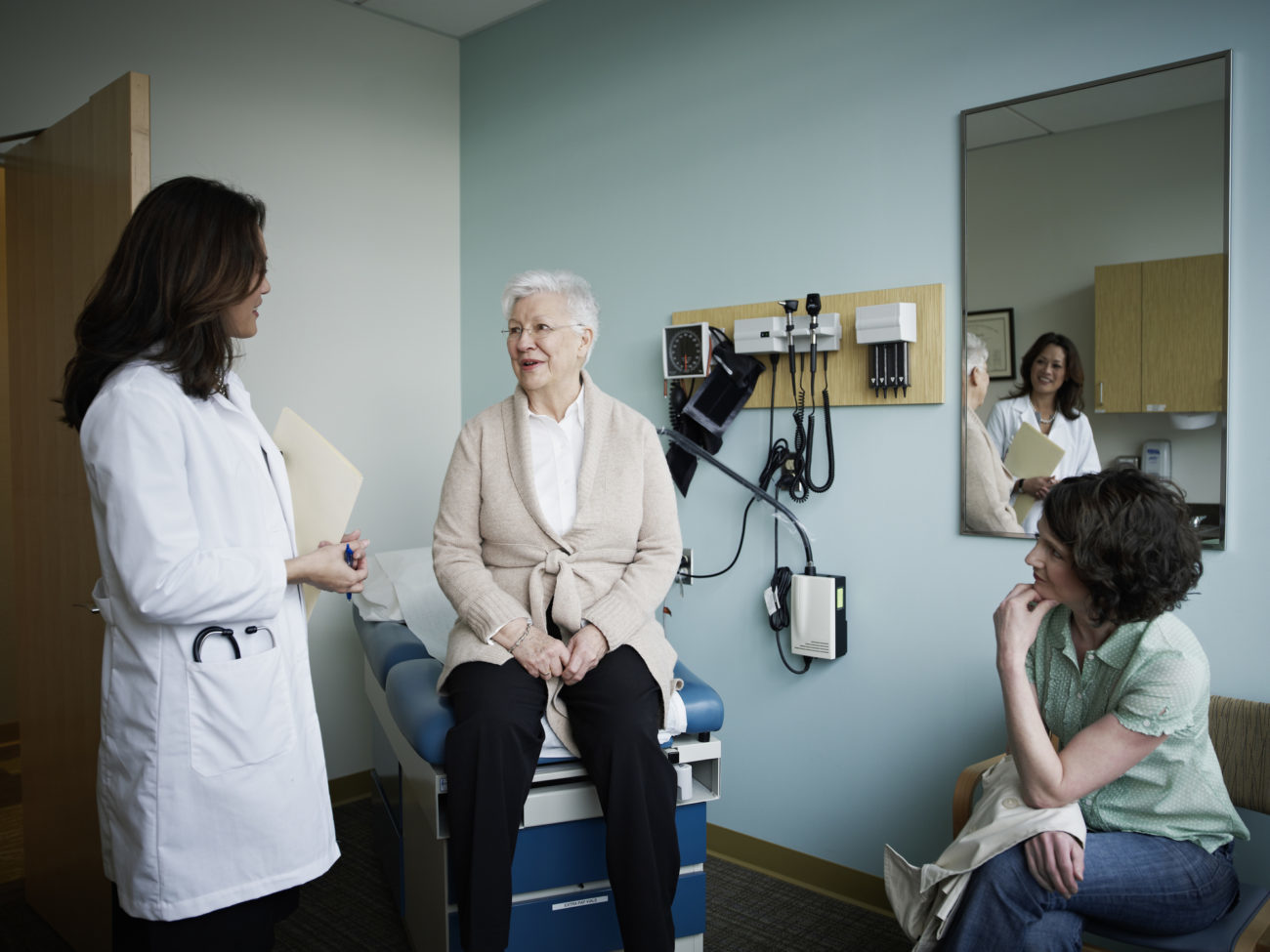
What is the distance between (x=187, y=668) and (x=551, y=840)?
0.89 meters

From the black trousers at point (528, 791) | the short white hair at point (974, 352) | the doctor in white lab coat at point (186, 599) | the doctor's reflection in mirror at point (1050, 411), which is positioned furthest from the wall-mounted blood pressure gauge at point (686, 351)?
the doctor in white lab coat at point (186, 599)

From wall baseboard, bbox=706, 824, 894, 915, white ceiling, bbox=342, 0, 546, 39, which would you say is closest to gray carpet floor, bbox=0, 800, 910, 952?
wall baseboard, bbox=706, 824, 894, 915

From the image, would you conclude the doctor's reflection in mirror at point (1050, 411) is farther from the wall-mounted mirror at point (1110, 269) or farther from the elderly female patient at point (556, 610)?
the elderly female patient at point (556, 610)

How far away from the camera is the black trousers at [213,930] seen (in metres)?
1.29

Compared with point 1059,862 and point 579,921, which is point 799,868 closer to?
point 579,921

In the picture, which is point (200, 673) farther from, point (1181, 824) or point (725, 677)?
point (725, 677)

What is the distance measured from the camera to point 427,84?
3.52 metres

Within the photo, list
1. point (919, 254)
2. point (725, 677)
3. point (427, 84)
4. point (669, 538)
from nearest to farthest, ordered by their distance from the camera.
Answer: point (669, 538) → point (919, 254) → point (725, 677) → point (427, 84)

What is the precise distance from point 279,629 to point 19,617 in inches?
57.1

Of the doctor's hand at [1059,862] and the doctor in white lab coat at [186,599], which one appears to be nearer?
the doctor in white lab coat at [186,599]

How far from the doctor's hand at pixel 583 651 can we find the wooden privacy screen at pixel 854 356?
0.97 meters

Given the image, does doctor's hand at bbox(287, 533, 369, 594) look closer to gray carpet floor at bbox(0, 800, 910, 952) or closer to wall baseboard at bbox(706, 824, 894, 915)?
gray carpet floor at bbox(0, 800, 910, 952)

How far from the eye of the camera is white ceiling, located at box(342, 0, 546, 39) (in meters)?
3.27

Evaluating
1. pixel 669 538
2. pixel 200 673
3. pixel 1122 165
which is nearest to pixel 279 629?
pixel 200 673
